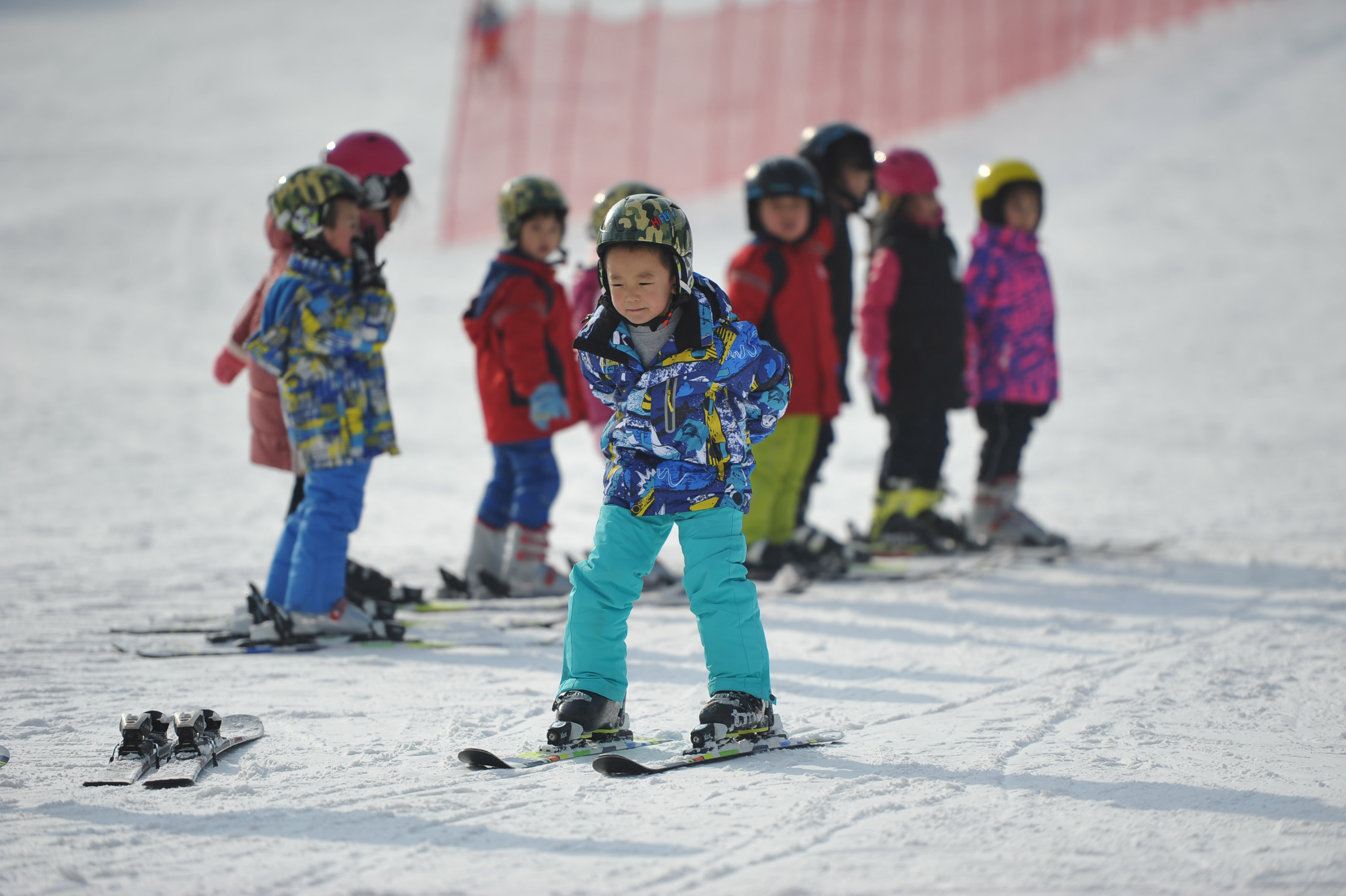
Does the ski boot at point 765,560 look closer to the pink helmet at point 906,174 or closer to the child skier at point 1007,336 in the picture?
the child skier at point 1007,336

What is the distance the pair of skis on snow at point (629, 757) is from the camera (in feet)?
11.0

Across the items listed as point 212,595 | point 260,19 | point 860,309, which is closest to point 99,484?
point 212,595

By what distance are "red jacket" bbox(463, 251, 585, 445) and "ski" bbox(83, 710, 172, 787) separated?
Answer: 8.95 feet

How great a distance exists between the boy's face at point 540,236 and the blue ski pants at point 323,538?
1554 millimetres

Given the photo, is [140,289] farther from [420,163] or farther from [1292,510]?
[1292,510]

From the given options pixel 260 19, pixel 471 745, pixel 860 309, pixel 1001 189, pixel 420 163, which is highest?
pixel 260 19

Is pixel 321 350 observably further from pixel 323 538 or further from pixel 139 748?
pixel 139 748

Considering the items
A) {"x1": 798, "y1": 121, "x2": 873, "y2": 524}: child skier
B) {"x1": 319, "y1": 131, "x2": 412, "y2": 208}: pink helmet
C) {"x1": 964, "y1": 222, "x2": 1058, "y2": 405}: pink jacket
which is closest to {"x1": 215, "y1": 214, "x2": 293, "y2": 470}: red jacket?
{"x1": 319, "y1": 131, "x2": 412, "y2": 208}: pink helmet

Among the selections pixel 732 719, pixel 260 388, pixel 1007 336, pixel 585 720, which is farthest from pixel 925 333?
pixel 585 720

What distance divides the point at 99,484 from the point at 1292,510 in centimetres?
743

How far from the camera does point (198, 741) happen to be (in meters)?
3.48

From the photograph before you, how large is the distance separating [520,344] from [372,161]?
1.03m

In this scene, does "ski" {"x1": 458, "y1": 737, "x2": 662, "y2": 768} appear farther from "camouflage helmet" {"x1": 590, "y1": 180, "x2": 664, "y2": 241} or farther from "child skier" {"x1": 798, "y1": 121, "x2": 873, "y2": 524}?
"child skier" {"x1": 798, "y1": 121, "x2": 873, "y2": 524}

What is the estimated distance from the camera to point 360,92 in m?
27.0
